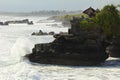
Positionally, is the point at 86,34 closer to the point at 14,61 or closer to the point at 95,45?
the point at 95,45

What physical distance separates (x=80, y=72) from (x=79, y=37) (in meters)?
6.72

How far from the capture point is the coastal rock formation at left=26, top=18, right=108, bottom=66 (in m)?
35.7

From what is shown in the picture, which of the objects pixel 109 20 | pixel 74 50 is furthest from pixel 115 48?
pixel 74 50

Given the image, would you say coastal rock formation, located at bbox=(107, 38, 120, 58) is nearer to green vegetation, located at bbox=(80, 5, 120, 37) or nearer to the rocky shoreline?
green vegetation, located at bbox=(80, 5, 120, 37)

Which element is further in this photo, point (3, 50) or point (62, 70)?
point (3, 50)

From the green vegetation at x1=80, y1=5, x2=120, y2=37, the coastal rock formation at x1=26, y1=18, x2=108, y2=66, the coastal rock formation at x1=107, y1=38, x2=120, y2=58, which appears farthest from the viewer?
the green vegetation at x1=80, y1=5, x2=120, y2=37

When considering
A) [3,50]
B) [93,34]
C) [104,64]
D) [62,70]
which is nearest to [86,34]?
[93,34]

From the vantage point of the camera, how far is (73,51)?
36.4 metres

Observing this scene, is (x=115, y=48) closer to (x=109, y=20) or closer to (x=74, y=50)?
(x=109, y=20)

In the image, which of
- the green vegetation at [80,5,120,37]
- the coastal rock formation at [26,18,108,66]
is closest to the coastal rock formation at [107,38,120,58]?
the green vegetation at [80,5,120,37]

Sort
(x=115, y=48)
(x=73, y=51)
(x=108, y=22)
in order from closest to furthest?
1. (x=73, y=51)
2. (x=115, y=48)
3. (x=108, y=22)

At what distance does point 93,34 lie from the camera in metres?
37.5

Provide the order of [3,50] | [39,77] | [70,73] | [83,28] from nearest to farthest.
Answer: [39,77] → [70,73] → [83,28] → [3,50]

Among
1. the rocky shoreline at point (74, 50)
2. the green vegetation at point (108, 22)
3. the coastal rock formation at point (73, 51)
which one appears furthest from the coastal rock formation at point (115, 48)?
the coastal rock formation at point (73, 51)
